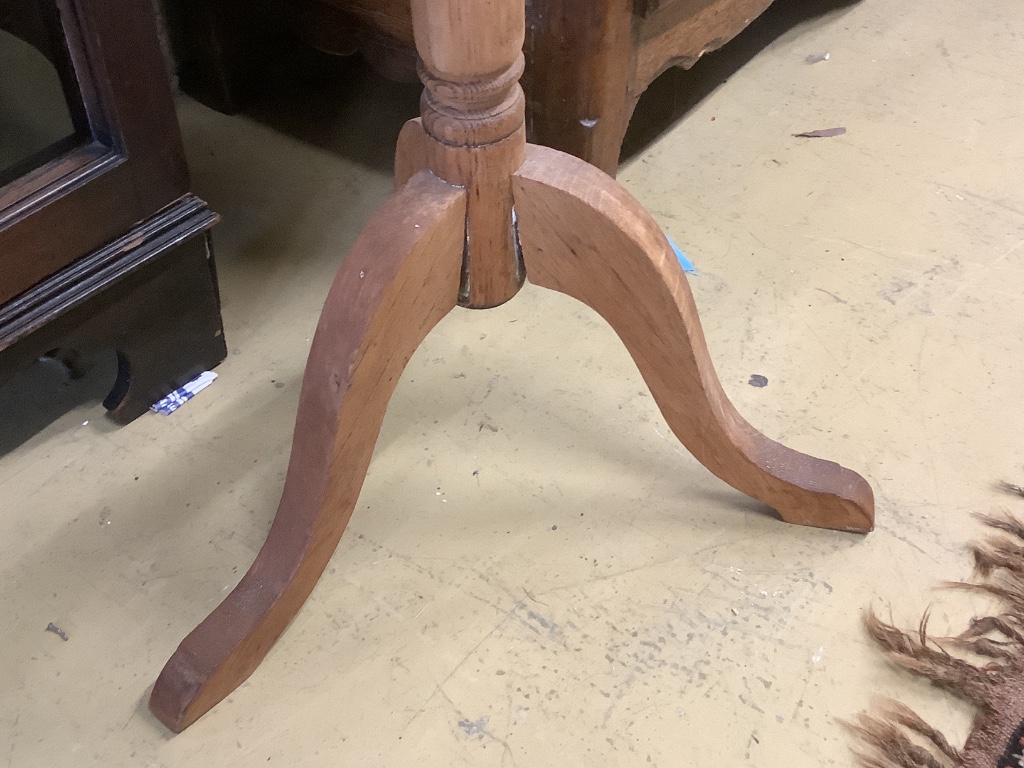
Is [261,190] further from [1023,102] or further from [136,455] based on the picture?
[1023,102]

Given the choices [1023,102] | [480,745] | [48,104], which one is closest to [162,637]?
[480,745]

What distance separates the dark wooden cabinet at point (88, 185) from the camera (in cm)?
69

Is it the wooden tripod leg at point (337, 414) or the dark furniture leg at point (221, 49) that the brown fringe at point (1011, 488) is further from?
the dark furniture leg at point (221, 49)

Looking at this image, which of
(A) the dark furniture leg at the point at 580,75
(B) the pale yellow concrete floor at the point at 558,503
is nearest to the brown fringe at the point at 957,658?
(B) the pale yellow concrete floor at the point at 558,503

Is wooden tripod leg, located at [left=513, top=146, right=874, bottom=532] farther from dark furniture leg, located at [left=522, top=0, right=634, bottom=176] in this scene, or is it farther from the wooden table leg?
dark furniture leg, located at [left=522, top=0, right=634, bottom=176]

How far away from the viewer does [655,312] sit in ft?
2.12

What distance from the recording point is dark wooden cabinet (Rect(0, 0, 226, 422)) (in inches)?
27.2

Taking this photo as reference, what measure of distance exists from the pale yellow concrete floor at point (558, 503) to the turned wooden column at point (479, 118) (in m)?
0.23

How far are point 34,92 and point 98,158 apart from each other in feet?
0.29

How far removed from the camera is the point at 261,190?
43.1 inches

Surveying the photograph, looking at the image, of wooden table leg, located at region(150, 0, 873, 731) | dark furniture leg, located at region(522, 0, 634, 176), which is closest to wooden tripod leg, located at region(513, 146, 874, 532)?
wooden table leg, located at region(150, 0, 873, 731)

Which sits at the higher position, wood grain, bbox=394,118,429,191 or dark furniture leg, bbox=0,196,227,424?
wood grain, bbox=394,118,429,191

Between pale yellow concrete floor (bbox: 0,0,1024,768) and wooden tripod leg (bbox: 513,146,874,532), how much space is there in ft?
0.17

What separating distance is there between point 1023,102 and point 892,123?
0.19 meters
